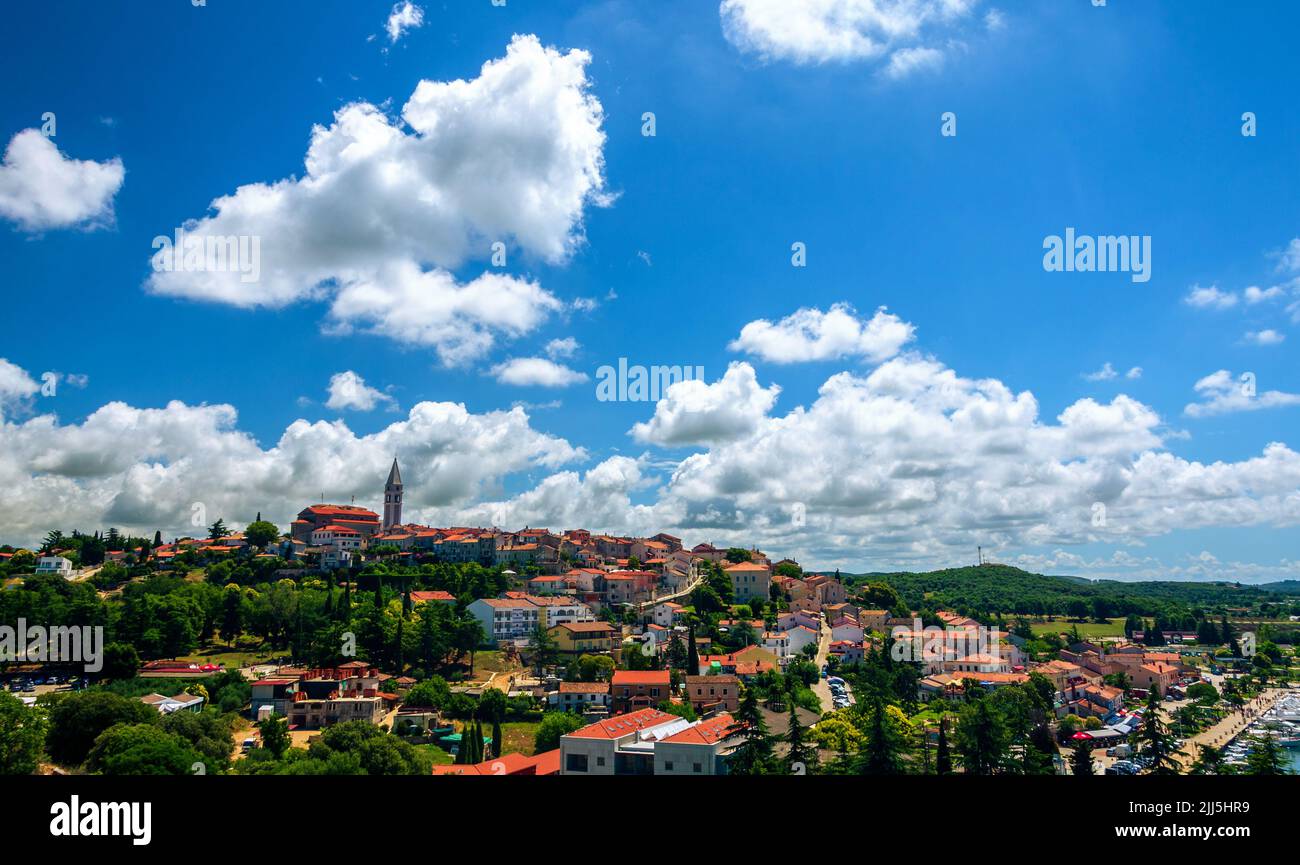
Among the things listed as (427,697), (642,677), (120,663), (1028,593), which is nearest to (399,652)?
(427,697)

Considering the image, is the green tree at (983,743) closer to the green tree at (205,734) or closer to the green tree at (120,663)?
the green tree at (205,734)

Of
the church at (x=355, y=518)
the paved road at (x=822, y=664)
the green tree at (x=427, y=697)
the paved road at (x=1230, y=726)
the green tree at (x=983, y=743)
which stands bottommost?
the paved road at (x=1230, y=726)

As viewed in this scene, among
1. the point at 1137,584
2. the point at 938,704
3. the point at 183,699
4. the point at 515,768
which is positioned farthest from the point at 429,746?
the point at 1137,584

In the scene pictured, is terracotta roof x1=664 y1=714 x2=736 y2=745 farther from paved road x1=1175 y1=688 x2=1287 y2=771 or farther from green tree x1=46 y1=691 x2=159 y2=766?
paved road x1=1175 y1=688 x2=1287 y2=771

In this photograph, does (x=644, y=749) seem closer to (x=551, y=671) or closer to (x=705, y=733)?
(x=705, y=733)

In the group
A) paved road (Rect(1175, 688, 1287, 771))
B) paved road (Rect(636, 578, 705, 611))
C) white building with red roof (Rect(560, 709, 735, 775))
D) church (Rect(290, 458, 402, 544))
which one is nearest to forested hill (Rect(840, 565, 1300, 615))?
paved road (Rect(636, 578, 705, 611))

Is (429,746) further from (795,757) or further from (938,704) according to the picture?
(938,704)

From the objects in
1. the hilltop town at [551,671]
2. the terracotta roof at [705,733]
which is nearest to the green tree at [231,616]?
the hilltop town at [551,671]
